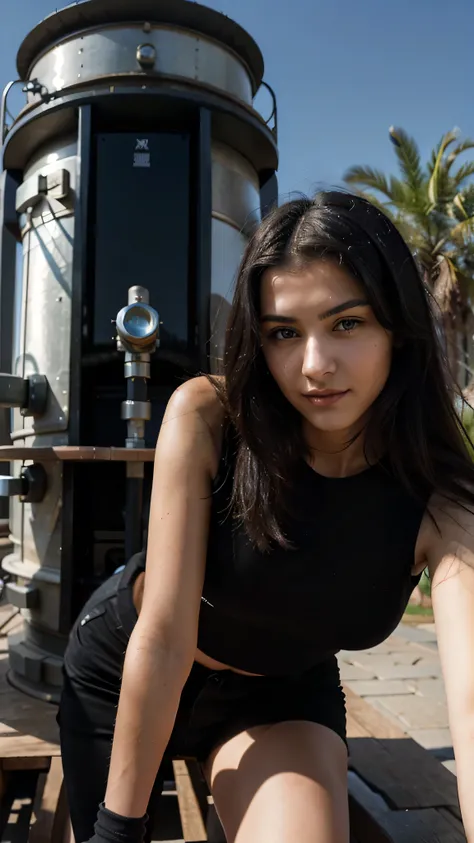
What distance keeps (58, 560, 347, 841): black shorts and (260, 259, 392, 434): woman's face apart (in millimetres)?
740

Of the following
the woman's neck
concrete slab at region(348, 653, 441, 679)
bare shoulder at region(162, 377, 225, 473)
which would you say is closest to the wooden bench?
the woman's neck

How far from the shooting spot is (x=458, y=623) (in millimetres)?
1278

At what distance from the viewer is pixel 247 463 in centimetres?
147

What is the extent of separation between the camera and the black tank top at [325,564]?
1.40 meters

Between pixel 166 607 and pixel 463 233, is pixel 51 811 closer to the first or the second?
pixel 166 607

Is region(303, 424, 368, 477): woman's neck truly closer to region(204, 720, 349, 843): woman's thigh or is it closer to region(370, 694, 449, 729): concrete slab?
region(204, 720, 349, 843): woman's thigh

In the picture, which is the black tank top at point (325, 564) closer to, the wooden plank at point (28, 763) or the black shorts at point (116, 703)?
the black shorts at point (116, 703)

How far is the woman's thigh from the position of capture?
133cm

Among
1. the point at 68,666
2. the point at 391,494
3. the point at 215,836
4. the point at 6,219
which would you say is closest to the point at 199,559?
the point at 391,494

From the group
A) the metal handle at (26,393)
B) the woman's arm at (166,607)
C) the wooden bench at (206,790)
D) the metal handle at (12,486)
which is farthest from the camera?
the metal handle at (26,393)

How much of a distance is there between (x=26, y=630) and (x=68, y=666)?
1.95 meters

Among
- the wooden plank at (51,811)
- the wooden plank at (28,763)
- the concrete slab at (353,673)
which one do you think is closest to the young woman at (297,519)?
the wooden plank at (51,811)

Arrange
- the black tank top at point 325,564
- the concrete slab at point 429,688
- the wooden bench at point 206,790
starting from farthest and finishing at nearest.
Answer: the concrete slab at point 429,688 → the wooden bench at point 206,790 → the black tank top at point 325,564

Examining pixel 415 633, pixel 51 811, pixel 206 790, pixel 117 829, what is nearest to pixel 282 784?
pixel 117 829
